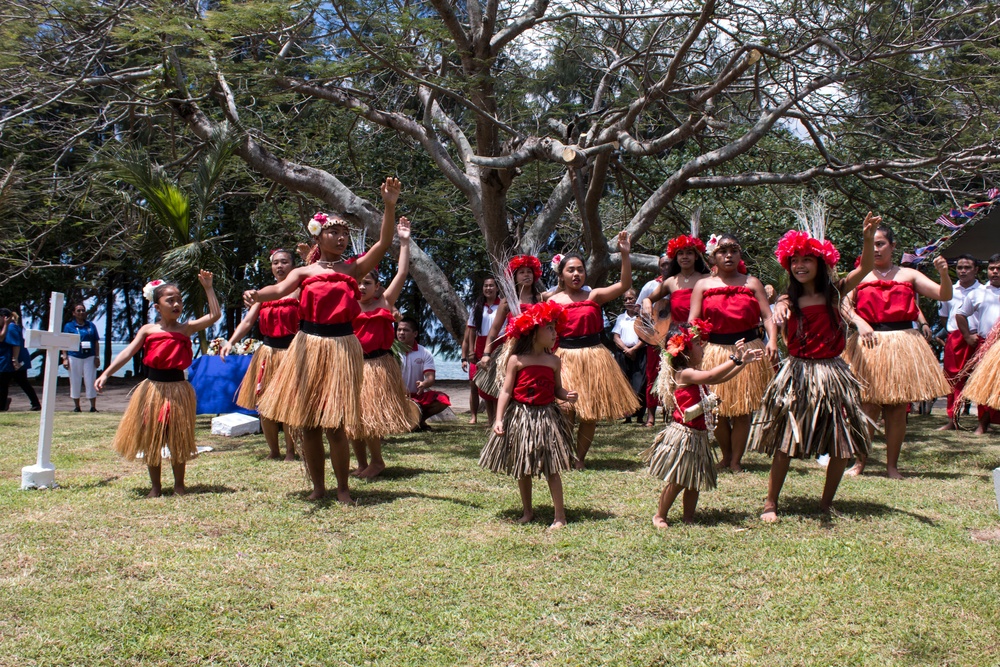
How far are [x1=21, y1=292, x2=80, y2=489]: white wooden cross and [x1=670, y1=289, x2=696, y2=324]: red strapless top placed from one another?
4042 mm

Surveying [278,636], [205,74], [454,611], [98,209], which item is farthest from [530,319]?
[98,209]

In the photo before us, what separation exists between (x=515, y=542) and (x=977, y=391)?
10.9 feet

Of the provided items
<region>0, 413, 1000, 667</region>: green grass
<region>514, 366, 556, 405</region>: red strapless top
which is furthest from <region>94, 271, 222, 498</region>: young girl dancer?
<region>514, 366, 556, 405</region>: red strapless top

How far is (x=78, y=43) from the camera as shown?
28.0ft

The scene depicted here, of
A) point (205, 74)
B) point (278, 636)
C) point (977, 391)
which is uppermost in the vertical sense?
point (205, 74)

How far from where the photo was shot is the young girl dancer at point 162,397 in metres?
5.11

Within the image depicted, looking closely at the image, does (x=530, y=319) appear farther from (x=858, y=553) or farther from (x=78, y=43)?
(x=78, y=43)

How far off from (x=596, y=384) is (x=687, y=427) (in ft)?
5.99

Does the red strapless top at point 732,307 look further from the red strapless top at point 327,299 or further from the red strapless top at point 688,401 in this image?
the red strapless top at point 327,299

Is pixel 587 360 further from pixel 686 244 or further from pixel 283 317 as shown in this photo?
pixel 283 317

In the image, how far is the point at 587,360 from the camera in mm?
6152

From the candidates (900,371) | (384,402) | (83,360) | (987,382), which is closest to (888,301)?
(900,371)

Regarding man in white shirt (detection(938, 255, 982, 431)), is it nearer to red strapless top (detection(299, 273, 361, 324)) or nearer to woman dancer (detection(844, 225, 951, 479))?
woman dancer (detection(844, 225, 951, 479))

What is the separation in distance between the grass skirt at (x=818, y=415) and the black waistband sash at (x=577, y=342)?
6.40 ft
